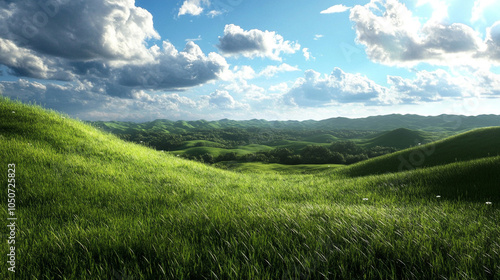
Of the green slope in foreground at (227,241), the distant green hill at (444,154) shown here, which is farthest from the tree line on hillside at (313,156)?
the green slope in foreground at (227,241)

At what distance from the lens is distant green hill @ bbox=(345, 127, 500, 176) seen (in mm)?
25172

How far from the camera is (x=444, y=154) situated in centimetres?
2788

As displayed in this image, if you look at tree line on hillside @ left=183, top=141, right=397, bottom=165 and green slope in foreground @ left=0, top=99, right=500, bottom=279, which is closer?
green slope in foreground @ left=0, top=99, right=500, bottom=279

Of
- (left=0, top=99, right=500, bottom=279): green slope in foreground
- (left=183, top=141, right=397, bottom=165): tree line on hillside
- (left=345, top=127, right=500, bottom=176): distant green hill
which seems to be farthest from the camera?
(left=183, top=141, right=397, bottom=165): tree line on hillside

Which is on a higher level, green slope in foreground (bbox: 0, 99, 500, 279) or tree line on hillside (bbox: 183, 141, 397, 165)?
green slope in foreground (bbox: 0, 99, 500, 279)

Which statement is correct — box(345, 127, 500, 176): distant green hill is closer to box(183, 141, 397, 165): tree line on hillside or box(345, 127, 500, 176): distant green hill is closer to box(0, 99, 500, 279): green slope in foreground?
box(0, 99, 500, 279): green slope in foreground

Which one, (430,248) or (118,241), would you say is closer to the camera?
(430,248)

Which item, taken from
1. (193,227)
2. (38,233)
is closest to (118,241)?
(193,227)

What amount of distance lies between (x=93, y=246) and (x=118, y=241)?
12.2 inches

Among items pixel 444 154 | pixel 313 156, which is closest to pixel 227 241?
pixel 444 154

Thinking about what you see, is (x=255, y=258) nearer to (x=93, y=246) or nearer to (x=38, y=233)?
(x=93, y=246)

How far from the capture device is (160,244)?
123 inches

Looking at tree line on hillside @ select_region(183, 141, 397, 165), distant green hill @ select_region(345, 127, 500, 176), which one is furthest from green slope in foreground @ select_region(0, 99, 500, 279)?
tree line on hillside @ select_region(183, 141, 397, 165)

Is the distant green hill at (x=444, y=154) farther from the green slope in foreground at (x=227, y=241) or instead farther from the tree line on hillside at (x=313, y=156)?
the tree line on hillside at (x=313, y=156)
